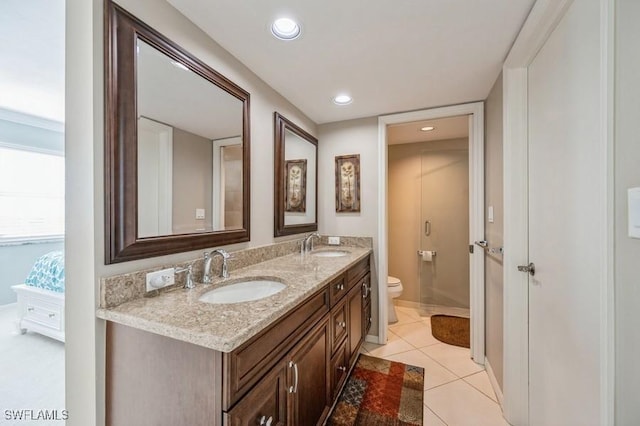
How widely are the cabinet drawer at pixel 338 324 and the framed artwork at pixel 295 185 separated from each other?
0.89 metres

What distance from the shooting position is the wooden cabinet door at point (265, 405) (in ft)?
2.43

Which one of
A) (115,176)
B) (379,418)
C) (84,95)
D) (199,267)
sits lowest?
(379,418)

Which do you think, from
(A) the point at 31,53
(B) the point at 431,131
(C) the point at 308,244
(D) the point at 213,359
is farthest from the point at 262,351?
(B) the point at 431,131

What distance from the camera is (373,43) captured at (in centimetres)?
141

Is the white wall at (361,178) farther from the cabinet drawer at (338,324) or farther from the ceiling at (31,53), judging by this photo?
the ceiling at (31,53)

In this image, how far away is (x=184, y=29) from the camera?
1211mm

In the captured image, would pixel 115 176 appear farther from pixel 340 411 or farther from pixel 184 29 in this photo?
pixel 340 411

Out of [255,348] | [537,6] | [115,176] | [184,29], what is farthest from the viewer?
[184,29]

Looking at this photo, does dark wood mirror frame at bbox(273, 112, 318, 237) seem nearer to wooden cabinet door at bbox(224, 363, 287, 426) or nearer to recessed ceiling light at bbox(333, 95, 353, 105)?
recessed ceiling light at bbox(333, 95, 353, 105)

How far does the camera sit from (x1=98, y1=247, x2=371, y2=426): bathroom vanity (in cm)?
72

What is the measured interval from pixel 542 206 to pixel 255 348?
1.50m

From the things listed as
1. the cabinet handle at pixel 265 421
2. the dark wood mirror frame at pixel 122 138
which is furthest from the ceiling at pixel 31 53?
the cabinet handle at pixel 265 421

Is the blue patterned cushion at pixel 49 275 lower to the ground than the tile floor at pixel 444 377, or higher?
higher

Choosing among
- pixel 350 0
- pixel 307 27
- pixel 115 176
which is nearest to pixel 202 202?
pixel 115 176
